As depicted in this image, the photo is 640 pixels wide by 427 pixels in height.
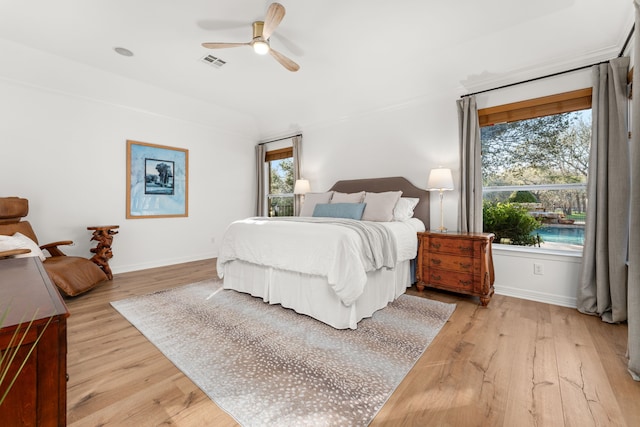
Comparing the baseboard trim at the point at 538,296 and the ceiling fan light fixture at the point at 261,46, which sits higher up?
the ceiling fan light fixture at the point at 261,46

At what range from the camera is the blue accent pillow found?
3561 mm

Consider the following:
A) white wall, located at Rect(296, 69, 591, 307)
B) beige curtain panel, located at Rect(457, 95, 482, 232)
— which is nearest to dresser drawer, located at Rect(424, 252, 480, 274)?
beige curtain panel, located at Rect(457, 95, 482, 232)

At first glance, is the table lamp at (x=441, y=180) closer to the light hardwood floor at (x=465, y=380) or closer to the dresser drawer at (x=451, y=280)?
the dresser drawer at (x=451, y=280)

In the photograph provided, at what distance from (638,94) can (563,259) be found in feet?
5.78

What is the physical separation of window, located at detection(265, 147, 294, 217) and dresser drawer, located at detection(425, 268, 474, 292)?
10.7ft

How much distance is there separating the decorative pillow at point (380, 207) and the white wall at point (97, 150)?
10.6 feet

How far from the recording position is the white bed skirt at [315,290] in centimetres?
238

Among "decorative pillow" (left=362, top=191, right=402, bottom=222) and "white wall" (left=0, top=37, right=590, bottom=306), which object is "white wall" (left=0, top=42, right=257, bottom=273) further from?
"decorative pillow" (left=362, top=191, right=402, bottom=222)

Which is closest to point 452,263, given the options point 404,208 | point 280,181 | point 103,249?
point 404,208

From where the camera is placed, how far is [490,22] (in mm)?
2674

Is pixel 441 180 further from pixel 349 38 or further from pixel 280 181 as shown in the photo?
pixel 280 181

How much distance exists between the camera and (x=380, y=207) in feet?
11.6

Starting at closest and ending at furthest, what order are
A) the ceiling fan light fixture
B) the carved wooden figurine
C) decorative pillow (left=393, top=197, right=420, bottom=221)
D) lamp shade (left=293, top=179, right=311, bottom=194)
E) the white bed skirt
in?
the white bed skirt, the ceiling fan light fixture, decorative pillow (left=393, top=197, right=420, bottom=221), the carved wooden figurine, lamp shade (left=293, top=179, right=311, bottom=194)

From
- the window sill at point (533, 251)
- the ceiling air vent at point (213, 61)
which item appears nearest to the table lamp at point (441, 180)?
the window sill at point (533, 251)
